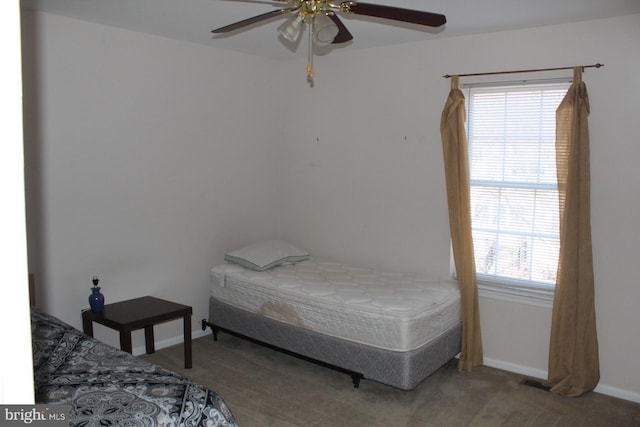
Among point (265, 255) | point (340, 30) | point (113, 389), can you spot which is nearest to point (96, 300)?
point (265, 255)

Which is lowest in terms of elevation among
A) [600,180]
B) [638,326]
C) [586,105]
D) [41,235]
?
[638,326]

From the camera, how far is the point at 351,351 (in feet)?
11.3

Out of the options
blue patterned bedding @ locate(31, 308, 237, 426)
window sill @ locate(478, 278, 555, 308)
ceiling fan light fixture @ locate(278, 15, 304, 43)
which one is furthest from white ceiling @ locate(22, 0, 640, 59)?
blue patterned bedding @ locate(31, 308, 237, 426)

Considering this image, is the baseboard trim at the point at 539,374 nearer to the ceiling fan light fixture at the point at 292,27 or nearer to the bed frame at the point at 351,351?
the bed frame at the point at 351,351

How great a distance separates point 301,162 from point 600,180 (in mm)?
2551

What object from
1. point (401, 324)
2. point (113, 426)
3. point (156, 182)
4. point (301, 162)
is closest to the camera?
point (113, 426)

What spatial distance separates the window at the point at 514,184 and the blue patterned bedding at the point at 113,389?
245 centimetres

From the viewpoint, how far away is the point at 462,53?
12.4ft

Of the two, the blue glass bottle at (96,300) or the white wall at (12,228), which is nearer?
the white wall at (12,228)

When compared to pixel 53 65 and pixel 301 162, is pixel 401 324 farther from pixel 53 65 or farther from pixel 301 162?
pixel 53 65

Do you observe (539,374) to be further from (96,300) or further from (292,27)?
(96,300)

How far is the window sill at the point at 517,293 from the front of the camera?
3.60 meters

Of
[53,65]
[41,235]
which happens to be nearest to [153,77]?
[53,65]

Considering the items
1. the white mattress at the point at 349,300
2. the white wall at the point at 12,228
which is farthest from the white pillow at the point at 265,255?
the white wall at the point at 12,228
